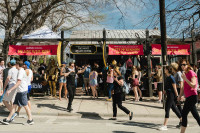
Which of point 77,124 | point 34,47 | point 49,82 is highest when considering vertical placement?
point 34,47

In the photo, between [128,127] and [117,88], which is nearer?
[128,127]

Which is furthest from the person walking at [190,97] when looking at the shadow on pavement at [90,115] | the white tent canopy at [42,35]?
the white tent canopy at [42,35]

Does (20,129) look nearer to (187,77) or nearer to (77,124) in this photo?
(77,124)


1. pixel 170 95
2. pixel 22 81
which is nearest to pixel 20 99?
pixel 22 81

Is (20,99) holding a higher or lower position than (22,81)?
lower

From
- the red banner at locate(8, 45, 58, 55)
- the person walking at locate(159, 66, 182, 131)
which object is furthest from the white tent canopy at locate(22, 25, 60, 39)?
the person walking at locate(159, 66, 182, 131)

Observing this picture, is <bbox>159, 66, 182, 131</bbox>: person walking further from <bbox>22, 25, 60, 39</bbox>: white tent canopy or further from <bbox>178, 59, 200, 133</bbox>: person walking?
<bbox>22, 25, 60, 39</bbox>: white tent canopy

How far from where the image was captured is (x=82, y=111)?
7.07 m

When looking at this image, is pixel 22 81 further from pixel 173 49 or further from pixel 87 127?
pixel 173 49

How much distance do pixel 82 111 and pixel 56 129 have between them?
7.43ft

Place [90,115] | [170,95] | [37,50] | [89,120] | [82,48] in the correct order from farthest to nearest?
[82,48]
[37,50]
[90,115]
[89,120]
[170,95]

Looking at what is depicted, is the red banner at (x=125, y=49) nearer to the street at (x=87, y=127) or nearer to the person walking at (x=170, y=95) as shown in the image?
the street at (x=87, y=127)

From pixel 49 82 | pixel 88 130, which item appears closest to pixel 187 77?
pixel 88 130

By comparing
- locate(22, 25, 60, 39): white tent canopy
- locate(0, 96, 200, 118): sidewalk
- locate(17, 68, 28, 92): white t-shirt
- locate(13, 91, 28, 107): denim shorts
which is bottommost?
locate(0, 96, 200, 118): sidewalk
